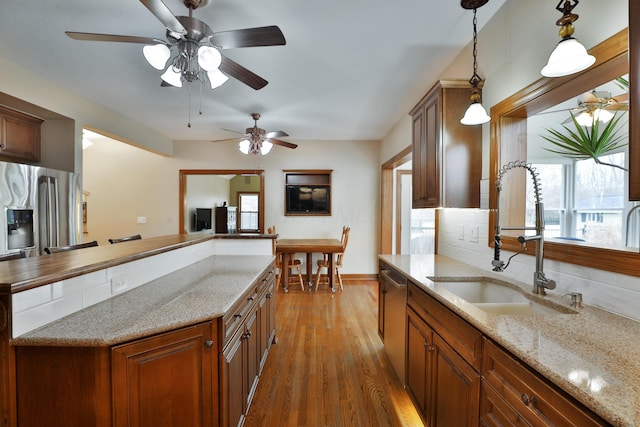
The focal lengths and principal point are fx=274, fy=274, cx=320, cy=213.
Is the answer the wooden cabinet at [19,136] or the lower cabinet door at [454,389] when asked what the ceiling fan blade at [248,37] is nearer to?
the lower cabinet door at [454,389]

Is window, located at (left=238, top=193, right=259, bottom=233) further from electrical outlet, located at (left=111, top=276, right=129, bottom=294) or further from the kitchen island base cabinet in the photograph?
the kitchen island base cabinet

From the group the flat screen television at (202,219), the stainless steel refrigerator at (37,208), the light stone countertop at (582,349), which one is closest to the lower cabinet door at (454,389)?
the light stone countertop at (582,349)

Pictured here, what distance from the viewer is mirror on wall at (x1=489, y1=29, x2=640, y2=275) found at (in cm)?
115

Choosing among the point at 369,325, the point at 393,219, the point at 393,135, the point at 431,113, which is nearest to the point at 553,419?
the point at 431,113

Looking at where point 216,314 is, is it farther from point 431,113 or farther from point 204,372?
point 431,113

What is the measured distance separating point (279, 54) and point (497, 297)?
8.02ft

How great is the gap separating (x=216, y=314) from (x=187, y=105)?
3.24 metres

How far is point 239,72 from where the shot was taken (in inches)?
77.9

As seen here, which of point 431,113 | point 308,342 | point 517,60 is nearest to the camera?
point 517,60

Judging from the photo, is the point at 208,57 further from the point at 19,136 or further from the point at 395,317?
the point at 19,136

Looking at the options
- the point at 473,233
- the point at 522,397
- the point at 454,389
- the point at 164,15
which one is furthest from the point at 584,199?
the point at 164,15

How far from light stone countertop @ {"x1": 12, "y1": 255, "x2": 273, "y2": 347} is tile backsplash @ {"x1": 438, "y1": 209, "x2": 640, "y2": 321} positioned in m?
1.58

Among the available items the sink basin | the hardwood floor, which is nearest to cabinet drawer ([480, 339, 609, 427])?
the sink basin

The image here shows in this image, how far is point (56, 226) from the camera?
118 inches
